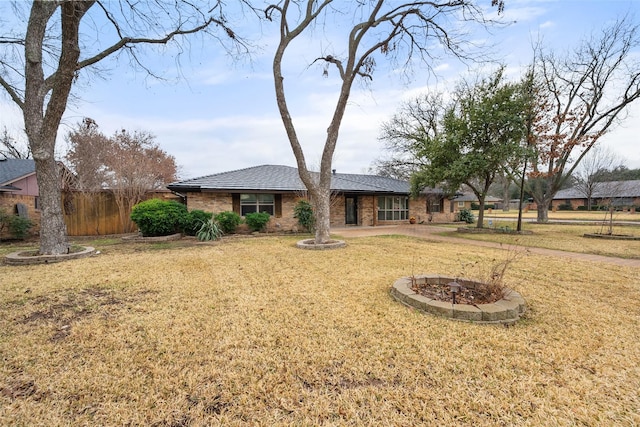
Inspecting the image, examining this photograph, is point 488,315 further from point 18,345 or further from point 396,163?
point 396,163

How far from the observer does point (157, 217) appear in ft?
32.8

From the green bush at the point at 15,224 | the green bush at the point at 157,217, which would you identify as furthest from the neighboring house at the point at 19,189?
the green bush at the point at 157,217

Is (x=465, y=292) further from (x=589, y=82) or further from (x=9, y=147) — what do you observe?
(x=9, y=147)

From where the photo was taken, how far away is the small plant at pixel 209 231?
10.3 meters

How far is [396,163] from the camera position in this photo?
24453 millimetres

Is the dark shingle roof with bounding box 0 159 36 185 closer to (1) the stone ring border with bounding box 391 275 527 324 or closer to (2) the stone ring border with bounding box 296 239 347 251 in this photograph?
(2) the stone ring border with bounding box 296 239 347 251

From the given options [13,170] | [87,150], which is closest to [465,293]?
[13,170]

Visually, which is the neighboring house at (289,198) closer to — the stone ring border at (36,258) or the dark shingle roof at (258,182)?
the dark shingle roof at (258,182)

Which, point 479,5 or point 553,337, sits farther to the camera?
point 479,5

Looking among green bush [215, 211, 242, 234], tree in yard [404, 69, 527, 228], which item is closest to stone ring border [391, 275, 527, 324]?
green bush [215, 211, 242, 234]

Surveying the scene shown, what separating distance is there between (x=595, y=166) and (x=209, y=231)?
4261 centimetres

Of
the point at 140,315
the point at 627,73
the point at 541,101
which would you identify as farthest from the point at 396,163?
the point at 140,315

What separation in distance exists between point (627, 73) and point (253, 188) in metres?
22.2

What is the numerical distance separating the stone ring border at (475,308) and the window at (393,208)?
15022 millimetres
